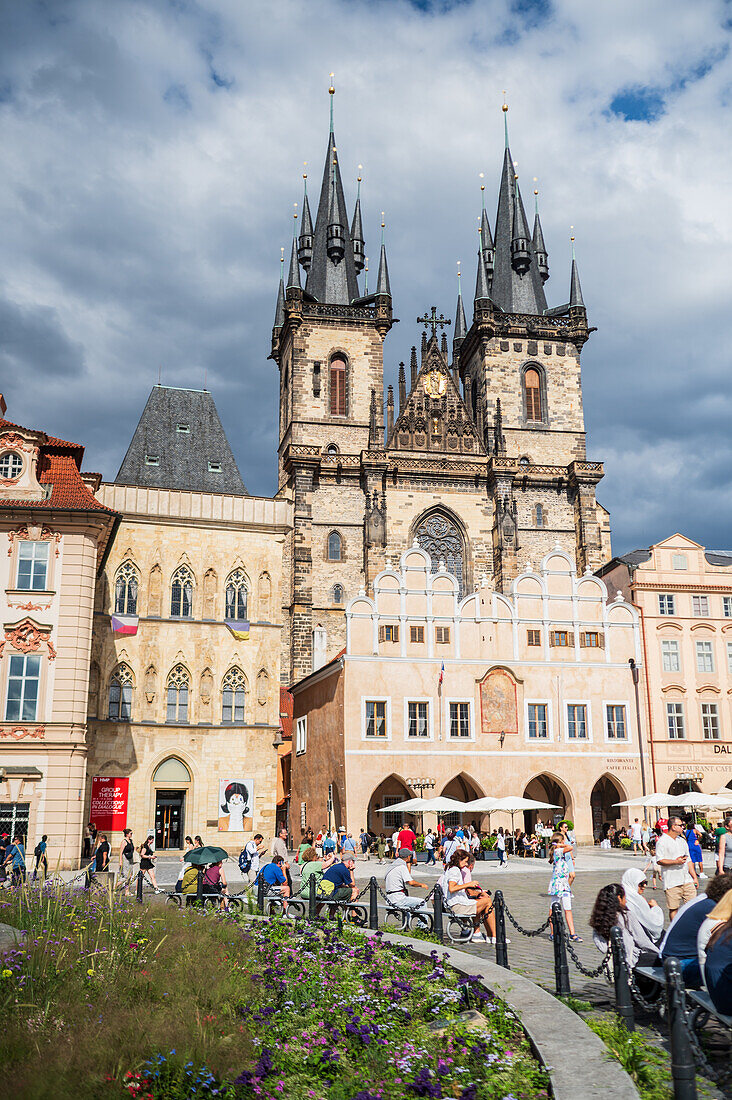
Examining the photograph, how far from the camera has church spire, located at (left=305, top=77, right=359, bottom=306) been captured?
61750 mm

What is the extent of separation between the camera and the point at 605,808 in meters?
43.8

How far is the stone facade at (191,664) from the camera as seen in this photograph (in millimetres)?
37969

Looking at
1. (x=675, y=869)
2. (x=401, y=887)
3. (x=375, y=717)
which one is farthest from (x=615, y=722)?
(x=675, y=869)

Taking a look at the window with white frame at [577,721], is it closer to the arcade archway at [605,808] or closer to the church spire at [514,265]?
the arcade archway at [605,808]

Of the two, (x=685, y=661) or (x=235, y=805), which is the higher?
(x=685, y=661)

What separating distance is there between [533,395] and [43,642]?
39361 millimetres

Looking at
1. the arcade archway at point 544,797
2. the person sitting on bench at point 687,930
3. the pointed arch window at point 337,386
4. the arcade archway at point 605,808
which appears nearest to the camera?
the person sitting on bench at point 687,930

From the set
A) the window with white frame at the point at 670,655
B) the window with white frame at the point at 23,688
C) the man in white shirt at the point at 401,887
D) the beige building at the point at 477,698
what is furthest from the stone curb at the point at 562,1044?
the window with white frame at the point at 670,655

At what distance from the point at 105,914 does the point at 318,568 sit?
4191 cm

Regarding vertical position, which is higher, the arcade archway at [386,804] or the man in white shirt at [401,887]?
the arcade archway at [386,804]

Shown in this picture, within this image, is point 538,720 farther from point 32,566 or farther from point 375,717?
point 32,566

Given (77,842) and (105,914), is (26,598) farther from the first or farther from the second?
(105,914)

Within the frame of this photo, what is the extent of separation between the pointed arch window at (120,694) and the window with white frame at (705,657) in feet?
79.1

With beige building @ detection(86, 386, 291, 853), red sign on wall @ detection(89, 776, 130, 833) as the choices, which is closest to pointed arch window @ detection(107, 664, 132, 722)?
beige building @ detection(86, 386, 291, 853)
